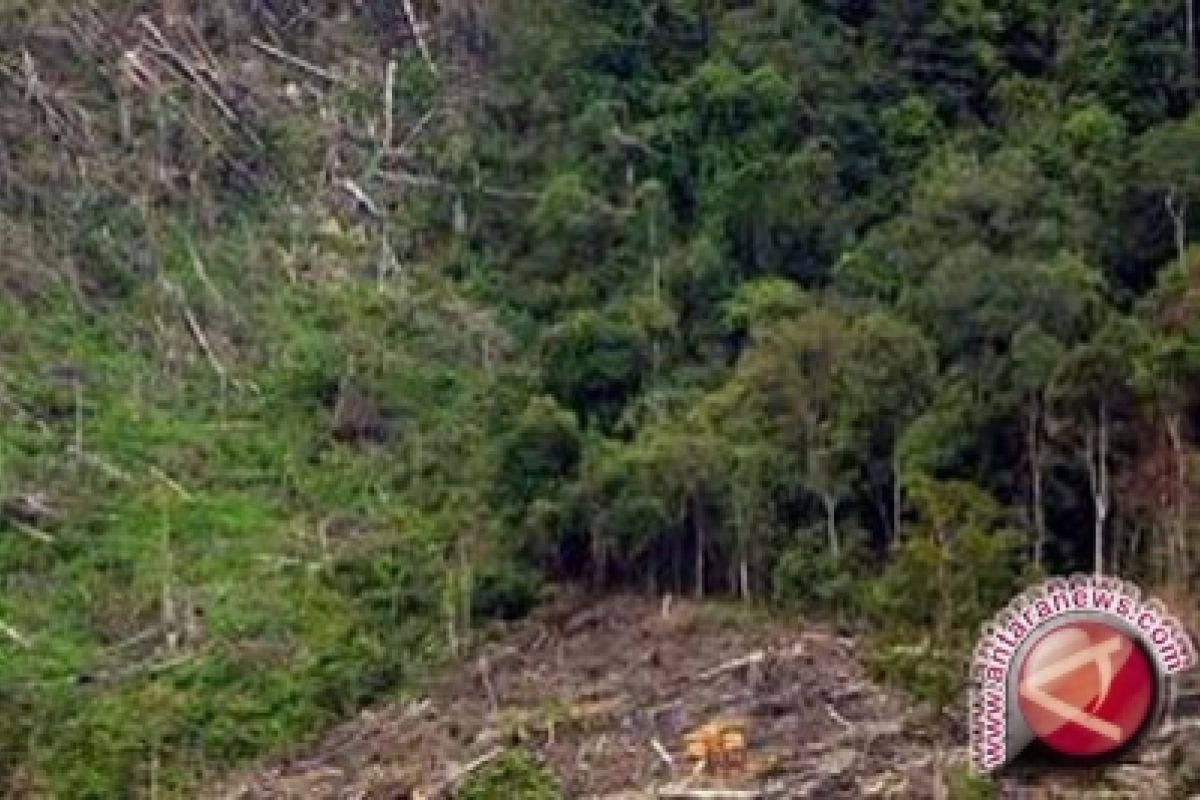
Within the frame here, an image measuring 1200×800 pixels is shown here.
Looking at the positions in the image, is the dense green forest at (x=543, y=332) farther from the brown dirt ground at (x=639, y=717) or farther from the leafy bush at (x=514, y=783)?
the leafy bush at (x=514, y=783)

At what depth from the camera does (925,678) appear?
22781 millimetres

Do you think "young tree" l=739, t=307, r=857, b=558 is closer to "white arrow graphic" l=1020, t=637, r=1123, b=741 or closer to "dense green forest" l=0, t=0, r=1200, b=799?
"dense green forest" l=0, t=0, r=1200, b=799

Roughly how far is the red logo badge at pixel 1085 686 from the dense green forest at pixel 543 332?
19.4 feet

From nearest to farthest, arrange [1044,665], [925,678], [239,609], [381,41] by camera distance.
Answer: [1044,665], [925,678], [239,609], [381,41]

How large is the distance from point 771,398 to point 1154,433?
387 cm

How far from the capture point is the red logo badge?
1578 cm

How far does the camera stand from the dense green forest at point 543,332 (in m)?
25.4

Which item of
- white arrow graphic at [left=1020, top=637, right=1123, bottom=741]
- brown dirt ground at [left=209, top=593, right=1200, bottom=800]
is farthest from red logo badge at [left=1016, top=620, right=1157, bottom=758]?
brown dirt ground at [left=209, top=593, right=1200, bottom=800]

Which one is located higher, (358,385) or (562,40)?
(562,40)

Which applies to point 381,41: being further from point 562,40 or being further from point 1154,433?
point 1154,433

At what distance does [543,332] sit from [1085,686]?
1571cm

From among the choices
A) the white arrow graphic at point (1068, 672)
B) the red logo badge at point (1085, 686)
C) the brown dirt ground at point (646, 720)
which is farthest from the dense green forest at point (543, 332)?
the white arrow graphic at point (1068, 672)

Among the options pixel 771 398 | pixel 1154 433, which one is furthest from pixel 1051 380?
pixel 771 398

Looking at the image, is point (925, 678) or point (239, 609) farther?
point (239, 609)
